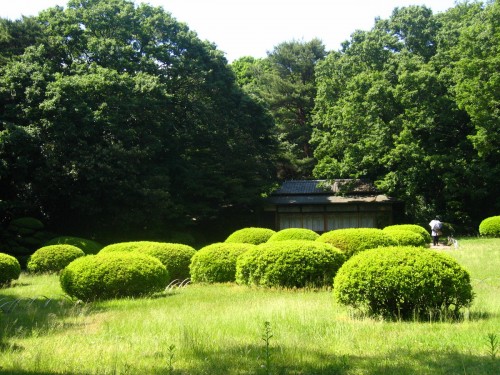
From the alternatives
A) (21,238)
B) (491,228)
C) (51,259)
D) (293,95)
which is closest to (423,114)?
(491,228)

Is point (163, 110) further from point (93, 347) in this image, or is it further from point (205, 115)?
point (93, 347)

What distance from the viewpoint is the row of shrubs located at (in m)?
7.23

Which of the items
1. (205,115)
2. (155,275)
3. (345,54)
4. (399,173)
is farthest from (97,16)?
(155,275)

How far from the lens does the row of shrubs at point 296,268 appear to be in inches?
285

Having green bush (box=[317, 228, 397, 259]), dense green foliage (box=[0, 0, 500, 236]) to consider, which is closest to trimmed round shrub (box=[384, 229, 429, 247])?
green bush (box=[317, 228, 397, 259])

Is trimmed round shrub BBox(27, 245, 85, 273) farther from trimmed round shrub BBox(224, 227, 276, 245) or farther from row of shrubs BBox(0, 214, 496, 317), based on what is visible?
trimmed round shrub BBox(224, 227, 276, 245)

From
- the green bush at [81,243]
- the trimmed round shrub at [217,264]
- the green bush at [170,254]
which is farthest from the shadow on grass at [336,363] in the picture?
the green bush at [81,243]

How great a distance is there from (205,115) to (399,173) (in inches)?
501

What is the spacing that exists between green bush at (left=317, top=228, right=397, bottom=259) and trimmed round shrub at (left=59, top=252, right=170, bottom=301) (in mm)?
5976

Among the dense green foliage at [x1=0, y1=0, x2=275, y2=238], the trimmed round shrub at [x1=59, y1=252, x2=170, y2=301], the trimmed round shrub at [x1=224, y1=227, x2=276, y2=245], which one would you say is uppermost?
the dense green foliage at [x1=0, y1=0, x2=275, y2=238]

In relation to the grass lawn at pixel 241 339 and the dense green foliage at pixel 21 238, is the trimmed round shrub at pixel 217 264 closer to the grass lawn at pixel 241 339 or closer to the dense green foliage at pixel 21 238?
the grass lawn at pixel 241 339

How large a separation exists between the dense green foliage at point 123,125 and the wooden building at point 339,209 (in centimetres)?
245

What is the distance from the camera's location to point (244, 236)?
801 inches

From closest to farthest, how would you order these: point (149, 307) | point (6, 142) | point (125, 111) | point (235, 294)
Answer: point (149, 307)
point (235, 294)
point (6, 142)
point (125, 111)
